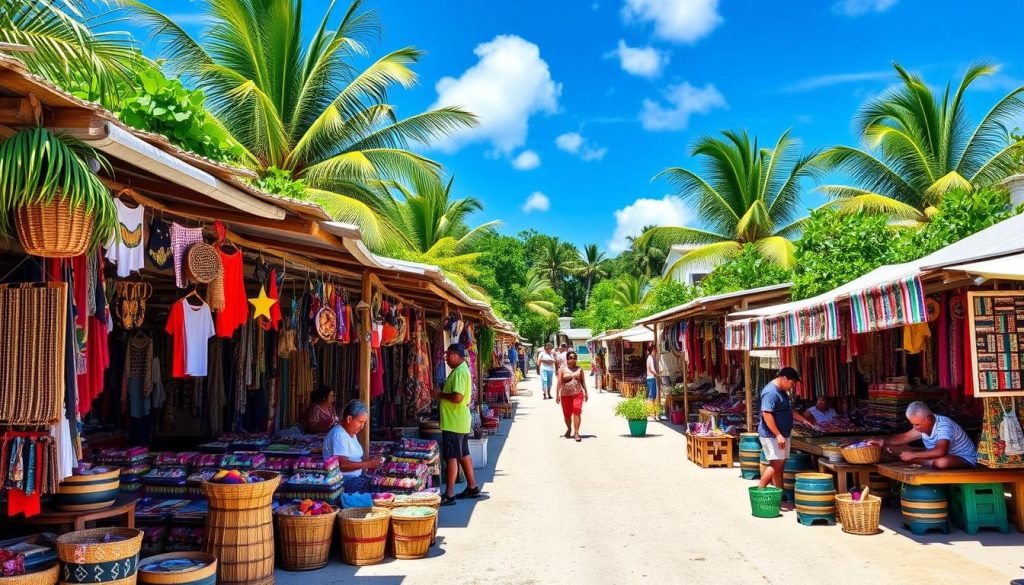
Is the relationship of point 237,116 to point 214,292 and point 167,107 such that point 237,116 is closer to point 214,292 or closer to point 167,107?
point 167,107

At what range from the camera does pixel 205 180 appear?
3.93m

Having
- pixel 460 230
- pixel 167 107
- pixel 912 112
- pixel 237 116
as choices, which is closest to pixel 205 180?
pixel 167 107

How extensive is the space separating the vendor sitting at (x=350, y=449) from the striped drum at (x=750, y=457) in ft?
18.4

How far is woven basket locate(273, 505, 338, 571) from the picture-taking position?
5816 mm

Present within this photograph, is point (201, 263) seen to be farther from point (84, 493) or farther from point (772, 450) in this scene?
point (772, 450)

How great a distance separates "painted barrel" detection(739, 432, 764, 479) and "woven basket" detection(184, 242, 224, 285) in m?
7.84

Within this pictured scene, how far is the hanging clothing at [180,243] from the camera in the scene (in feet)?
15.6

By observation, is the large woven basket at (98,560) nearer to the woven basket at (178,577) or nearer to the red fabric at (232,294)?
the woven basket at (178,577)

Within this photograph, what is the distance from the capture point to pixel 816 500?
7.39m

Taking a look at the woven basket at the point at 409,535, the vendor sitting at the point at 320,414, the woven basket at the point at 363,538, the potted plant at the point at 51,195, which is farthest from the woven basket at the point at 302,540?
the vendor sitting at the point at 320,414

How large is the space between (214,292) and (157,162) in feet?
6.34

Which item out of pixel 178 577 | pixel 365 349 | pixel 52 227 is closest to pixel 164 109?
pixel 365 349

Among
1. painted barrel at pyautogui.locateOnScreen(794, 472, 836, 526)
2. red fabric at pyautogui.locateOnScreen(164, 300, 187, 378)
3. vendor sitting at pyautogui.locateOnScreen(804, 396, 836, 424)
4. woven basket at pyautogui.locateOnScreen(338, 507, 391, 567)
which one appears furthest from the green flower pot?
red fabric at pyautogui.locateOnScreen(164, 300, 187, 378)

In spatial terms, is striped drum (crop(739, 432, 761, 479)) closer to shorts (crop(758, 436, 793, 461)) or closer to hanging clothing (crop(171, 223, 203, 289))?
shorts (crop(758, 436, 793, 461))
